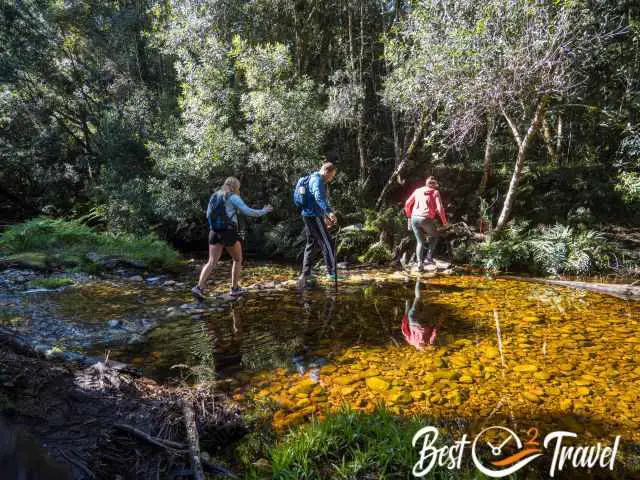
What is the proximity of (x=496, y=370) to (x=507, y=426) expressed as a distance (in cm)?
113

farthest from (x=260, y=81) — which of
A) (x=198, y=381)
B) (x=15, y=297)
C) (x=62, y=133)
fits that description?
(x=62, y=133)

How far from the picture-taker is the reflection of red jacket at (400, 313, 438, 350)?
529 cm

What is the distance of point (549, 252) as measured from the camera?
1006 centimetres

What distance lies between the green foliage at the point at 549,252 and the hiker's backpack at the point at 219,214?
694cm

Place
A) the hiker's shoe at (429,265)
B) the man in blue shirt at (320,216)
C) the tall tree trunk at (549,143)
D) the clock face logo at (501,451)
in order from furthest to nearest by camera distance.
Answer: the tall tree trunk at (549,143)
the hiker's shoe at (429,265)
the man in blue shirt at (320,216)
the clock face logo at (501,451)

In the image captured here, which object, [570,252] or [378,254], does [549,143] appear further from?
[378,254]

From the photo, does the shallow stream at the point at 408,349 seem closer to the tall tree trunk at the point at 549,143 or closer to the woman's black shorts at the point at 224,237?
the woman's black shorts at the point at 224,237

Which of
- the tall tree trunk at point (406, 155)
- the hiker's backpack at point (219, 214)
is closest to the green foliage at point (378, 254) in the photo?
the tall tree trunk at point (406, 155)

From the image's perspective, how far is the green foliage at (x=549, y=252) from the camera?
980 centimetres

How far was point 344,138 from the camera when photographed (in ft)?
56.3

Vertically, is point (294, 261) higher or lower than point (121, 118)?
lower

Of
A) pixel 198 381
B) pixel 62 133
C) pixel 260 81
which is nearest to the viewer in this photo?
pixel 198 381

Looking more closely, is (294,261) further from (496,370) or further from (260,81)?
(496,370)

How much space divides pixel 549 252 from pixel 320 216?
627 centimetres
